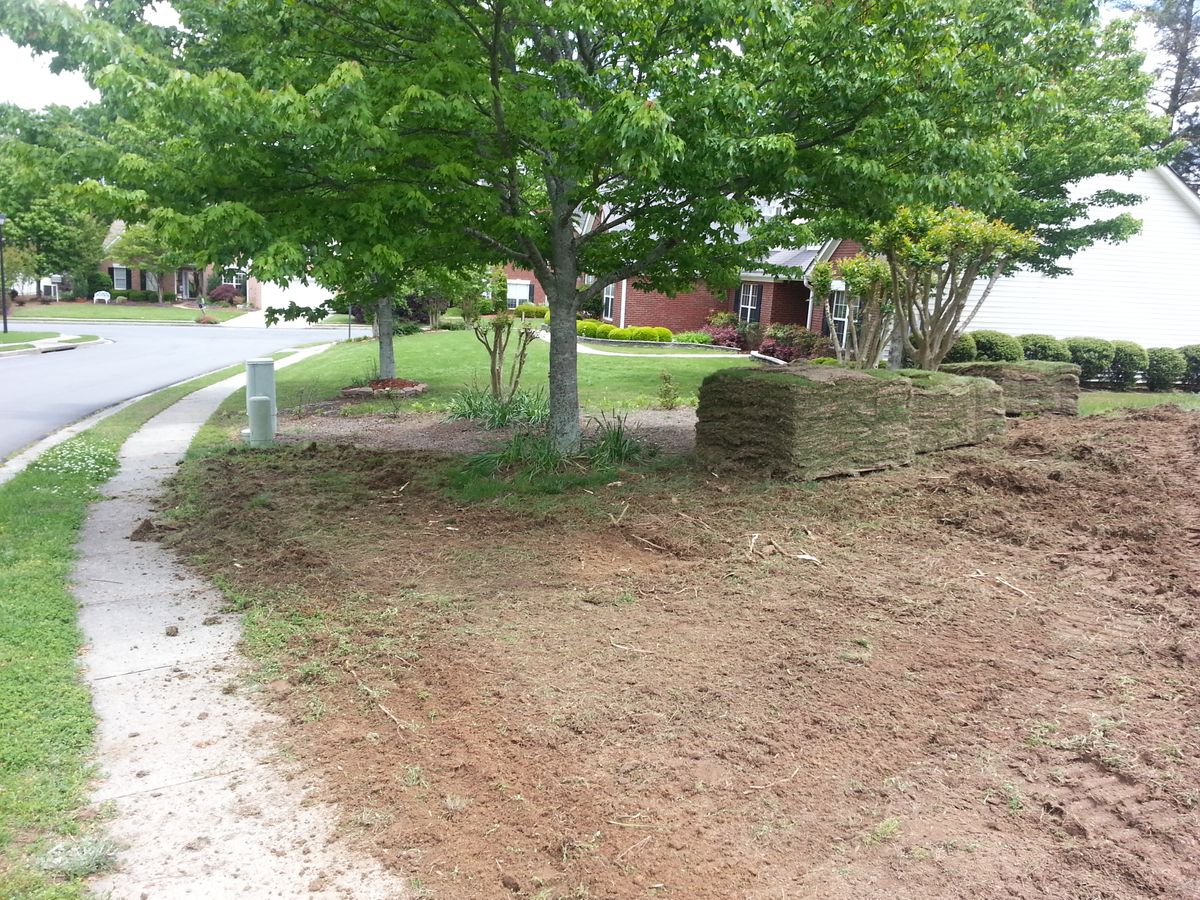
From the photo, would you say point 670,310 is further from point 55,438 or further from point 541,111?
point 541,111

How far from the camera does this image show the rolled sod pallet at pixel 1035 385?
39.6ft

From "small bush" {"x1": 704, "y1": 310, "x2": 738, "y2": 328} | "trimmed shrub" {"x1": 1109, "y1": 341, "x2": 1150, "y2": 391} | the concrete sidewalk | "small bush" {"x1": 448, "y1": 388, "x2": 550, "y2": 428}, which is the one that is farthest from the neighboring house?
the concrete sidewalk

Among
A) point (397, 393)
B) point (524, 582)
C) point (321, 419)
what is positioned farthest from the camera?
point (397, 393)

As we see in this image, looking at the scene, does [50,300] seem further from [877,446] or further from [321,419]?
[877,446]

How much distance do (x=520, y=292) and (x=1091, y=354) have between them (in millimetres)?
30996

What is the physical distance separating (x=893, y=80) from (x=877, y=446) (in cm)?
322

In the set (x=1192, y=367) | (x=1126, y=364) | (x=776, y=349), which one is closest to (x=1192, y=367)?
(x=1192, y=367)

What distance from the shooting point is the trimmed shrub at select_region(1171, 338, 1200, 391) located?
70.0 ft

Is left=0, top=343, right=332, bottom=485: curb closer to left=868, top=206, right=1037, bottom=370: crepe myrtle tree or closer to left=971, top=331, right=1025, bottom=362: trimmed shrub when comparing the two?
left=868, top=206, right=1037, bottom=370: crepe myrtle tree

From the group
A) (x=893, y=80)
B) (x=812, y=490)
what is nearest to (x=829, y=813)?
(x=812, y=490)

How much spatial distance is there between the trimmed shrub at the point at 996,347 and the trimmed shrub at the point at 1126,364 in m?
2.51

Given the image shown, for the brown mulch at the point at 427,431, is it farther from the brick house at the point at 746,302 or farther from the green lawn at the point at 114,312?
the green lawn at the point at 114,312

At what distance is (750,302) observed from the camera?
1216 inches

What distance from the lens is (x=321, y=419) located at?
13.3m
